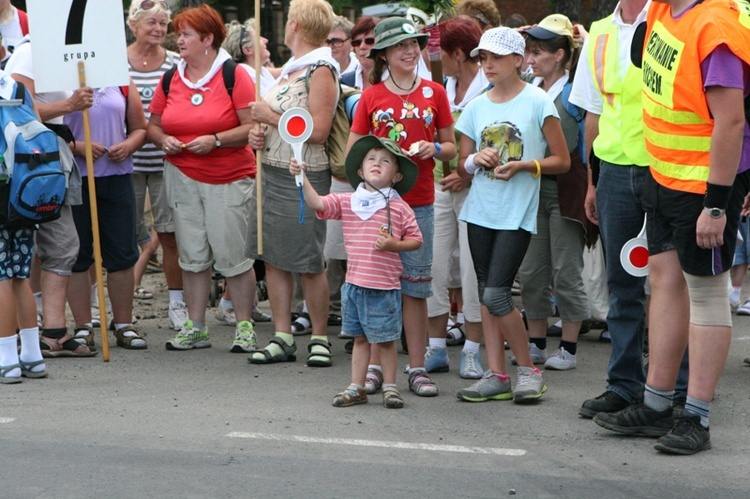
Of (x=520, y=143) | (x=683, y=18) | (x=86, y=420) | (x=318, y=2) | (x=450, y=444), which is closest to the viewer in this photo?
(x=683, y=18)

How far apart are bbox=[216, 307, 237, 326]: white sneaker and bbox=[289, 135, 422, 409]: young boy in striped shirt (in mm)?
2887

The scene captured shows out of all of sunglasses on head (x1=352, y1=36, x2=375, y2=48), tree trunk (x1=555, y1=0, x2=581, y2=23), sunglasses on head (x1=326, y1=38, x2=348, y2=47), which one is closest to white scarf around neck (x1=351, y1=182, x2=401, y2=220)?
sunglasses on head (x1=352, y1=36, x2=375, y2=48)

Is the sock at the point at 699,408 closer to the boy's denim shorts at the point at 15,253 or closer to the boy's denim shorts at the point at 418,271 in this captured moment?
the boy's denim shorts at the point at 418,271

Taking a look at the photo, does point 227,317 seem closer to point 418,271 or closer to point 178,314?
point 178,314

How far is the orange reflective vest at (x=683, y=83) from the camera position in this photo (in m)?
4.74

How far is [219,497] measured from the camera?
4.54 m

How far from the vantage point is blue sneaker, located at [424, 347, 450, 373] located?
7051mm

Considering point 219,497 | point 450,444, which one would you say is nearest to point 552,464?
point 450,444

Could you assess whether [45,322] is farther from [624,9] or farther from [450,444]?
[624,9]

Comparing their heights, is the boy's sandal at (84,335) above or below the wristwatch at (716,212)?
below

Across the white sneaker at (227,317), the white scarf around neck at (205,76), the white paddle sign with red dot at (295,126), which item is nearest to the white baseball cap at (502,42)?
the white paddle sign with red dot at (295,126)

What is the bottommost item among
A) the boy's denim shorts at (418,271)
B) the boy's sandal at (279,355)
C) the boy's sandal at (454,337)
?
A: the boy's sandal at (454,337)

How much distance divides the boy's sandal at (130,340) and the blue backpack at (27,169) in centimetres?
144

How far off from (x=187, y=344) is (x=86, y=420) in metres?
2.08
